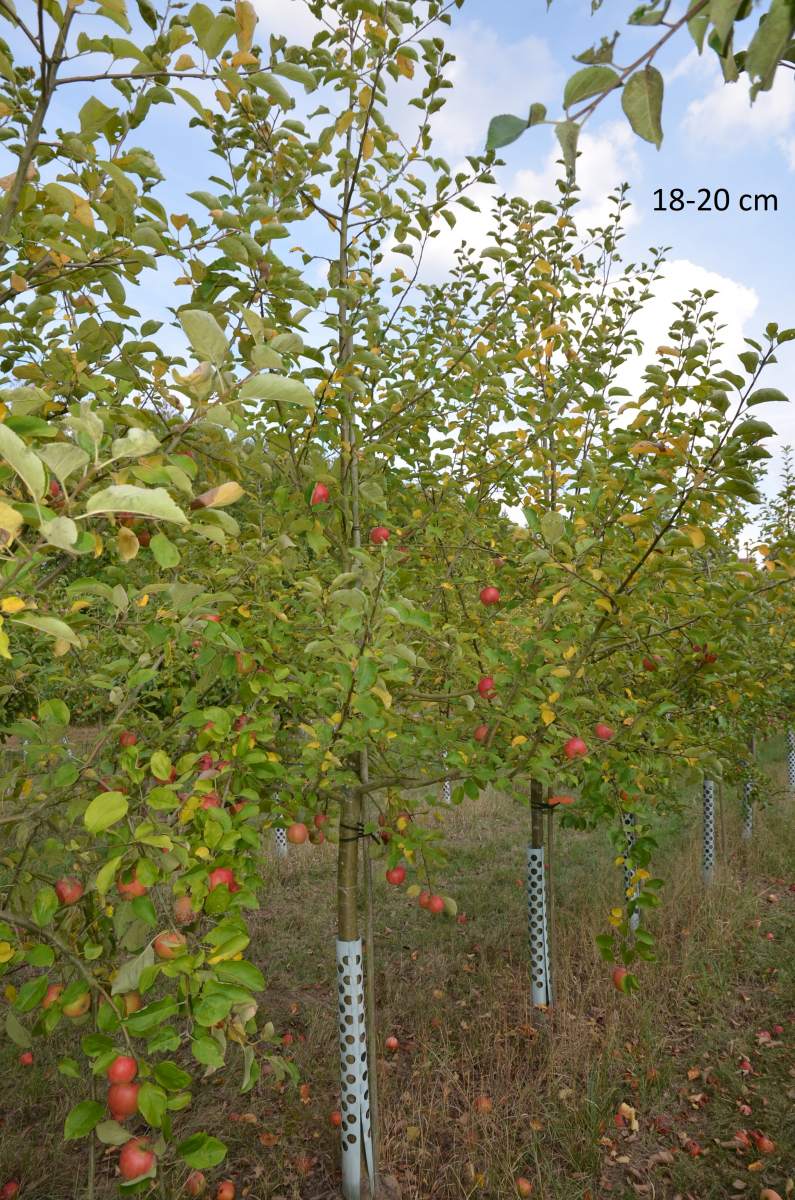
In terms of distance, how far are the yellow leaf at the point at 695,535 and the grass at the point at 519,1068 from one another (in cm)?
278

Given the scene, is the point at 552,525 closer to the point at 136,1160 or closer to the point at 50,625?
the point at 50,625

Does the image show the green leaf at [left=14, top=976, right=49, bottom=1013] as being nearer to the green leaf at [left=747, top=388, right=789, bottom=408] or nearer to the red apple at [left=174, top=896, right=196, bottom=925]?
the red apple at [left=174, top=896, right=196, bottom=925]

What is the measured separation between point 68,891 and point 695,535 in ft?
6.44

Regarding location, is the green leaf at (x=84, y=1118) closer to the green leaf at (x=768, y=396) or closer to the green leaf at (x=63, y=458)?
the green leaf at (x=63, y=458)

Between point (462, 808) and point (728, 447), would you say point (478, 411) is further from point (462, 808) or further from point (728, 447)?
point (462, 808)

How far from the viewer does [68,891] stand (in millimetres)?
1719

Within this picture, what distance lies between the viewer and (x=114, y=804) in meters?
1.22

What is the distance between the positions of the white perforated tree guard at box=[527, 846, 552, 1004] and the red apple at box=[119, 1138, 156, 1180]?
10.4 ft

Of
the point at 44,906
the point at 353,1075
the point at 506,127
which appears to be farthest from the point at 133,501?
the point at 353,1075

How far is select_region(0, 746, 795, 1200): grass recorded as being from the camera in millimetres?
3031

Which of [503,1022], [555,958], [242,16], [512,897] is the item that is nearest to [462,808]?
[512,897]

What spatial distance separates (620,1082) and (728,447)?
3.34m

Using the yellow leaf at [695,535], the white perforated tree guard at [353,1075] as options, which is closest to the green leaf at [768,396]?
the yellow leaf at [695,535]

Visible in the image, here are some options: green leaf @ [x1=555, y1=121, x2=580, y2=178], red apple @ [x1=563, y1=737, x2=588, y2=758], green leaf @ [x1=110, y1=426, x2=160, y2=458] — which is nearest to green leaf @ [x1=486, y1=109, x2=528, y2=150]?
green leaf @ [x1=555, y1=121, x2=580, y2=178]
